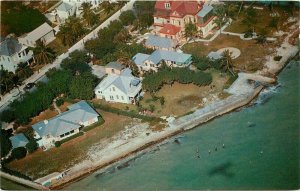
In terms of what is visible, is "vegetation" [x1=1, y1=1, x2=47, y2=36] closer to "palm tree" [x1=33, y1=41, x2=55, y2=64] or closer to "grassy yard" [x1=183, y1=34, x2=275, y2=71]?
"palm tree" [x1=33, y1=41, x2=55, y2=64]

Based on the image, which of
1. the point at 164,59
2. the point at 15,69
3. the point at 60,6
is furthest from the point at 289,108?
the point at 60,6

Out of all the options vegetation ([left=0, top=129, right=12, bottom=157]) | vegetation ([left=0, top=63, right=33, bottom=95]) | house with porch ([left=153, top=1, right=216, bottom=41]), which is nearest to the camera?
vegetation ([left=0, top=129, right=12, bottom=157])

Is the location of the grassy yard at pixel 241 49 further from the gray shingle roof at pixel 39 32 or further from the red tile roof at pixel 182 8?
the gray shingle roof at pixel 39 32

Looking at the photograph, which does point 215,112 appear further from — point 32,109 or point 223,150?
point 32,109

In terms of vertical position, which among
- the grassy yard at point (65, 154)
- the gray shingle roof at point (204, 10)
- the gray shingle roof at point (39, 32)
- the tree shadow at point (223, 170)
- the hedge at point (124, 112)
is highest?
the gray shingle roof at point (204, 10)

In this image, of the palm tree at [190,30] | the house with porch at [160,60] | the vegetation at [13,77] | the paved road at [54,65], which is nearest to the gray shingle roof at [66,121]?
the paved road at [54,65]

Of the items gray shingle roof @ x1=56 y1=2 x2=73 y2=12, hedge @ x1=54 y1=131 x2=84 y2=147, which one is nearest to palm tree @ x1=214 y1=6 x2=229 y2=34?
gray shingle roof @ x1=56 y1=2 x2=73 y2=12
